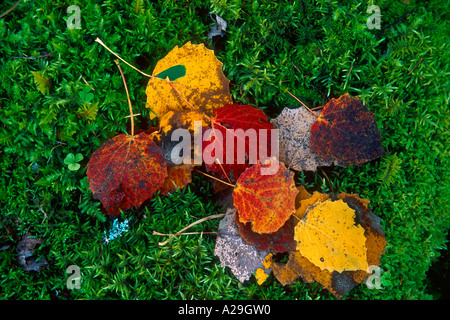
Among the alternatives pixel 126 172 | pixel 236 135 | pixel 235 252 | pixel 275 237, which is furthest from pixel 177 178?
pixel 275 237

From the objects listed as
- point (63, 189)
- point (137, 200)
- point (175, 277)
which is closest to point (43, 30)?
point (63, 189)

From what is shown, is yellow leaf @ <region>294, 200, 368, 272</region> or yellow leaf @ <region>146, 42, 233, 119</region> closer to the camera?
yellow leaf @ <region>294, 200, 368, 272</region>

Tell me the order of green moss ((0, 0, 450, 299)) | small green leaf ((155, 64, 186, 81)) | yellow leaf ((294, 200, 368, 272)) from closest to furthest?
yellow leaf ((294, 200, 368, 272)) → small green leaf ((155, 64, 186, 81)) → green moss ((0, 0, 450, 299))

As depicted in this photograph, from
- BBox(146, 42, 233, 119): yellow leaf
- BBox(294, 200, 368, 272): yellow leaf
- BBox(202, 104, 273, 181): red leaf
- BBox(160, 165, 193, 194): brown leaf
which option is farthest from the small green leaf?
BBox(294, 200, 368, 272): yellow leaf

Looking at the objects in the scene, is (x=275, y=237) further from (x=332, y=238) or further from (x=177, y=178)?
(x=177, y=178)

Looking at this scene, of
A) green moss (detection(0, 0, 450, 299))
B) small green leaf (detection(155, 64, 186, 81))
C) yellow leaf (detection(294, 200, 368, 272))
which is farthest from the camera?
green moss (detection(0, 0, 450, 299))

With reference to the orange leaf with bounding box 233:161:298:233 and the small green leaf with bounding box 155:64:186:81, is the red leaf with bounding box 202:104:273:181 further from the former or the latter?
the small green leaf with bounding box 155:64:186:81

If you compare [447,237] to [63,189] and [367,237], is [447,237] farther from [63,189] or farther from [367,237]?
[63,189]

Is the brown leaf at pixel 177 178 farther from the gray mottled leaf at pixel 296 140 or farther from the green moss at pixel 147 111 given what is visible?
the gray mottled leaf at pixel 296 140
